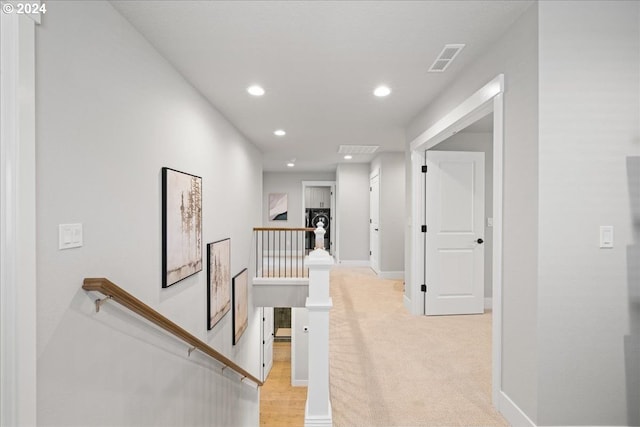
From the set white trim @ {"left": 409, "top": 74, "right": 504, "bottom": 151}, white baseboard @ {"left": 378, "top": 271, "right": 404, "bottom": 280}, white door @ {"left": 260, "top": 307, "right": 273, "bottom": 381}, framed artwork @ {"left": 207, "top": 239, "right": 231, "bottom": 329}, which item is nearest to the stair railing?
framed artwork @ {"left": 207, "top": 239, "right": 231, "bottom": 329}

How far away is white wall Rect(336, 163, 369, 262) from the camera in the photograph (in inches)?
310

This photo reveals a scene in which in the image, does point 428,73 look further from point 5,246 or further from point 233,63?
point 5,246

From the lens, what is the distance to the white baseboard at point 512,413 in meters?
1.84

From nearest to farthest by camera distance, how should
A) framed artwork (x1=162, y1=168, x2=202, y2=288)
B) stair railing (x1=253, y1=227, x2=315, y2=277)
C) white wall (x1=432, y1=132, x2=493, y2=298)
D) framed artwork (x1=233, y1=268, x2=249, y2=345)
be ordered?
framed artwork (x1=162, y1=168, x2=202, y2=288), white wall (x1=432, y1=132, x2=493, y2=298), framed artwork (x1=233, y1=268, x2=249, y2=345), stair railing (x1=253, y1=227, x2=315, y2=277)

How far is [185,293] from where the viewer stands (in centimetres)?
292

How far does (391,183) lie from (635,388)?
503 cm

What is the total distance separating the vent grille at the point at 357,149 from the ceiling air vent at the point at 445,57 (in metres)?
3.25

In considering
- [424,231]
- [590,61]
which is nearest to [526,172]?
[590,61]

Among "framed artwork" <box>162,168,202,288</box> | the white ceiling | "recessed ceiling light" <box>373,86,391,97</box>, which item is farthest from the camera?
"recessed ceiling light" <box>373,86,391,97</box>

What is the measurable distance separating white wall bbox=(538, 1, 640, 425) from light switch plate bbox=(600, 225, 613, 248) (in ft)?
0.09

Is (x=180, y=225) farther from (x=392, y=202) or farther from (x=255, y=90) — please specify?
(x=392, y=202)

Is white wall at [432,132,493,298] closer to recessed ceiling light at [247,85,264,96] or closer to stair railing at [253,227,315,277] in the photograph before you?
stair railing at [253,227,315,277]

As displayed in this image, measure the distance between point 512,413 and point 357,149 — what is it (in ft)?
16.0

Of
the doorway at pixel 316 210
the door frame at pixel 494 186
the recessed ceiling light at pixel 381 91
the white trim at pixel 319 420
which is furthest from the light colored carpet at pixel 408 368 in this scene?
the doorway at pixel 316 210
